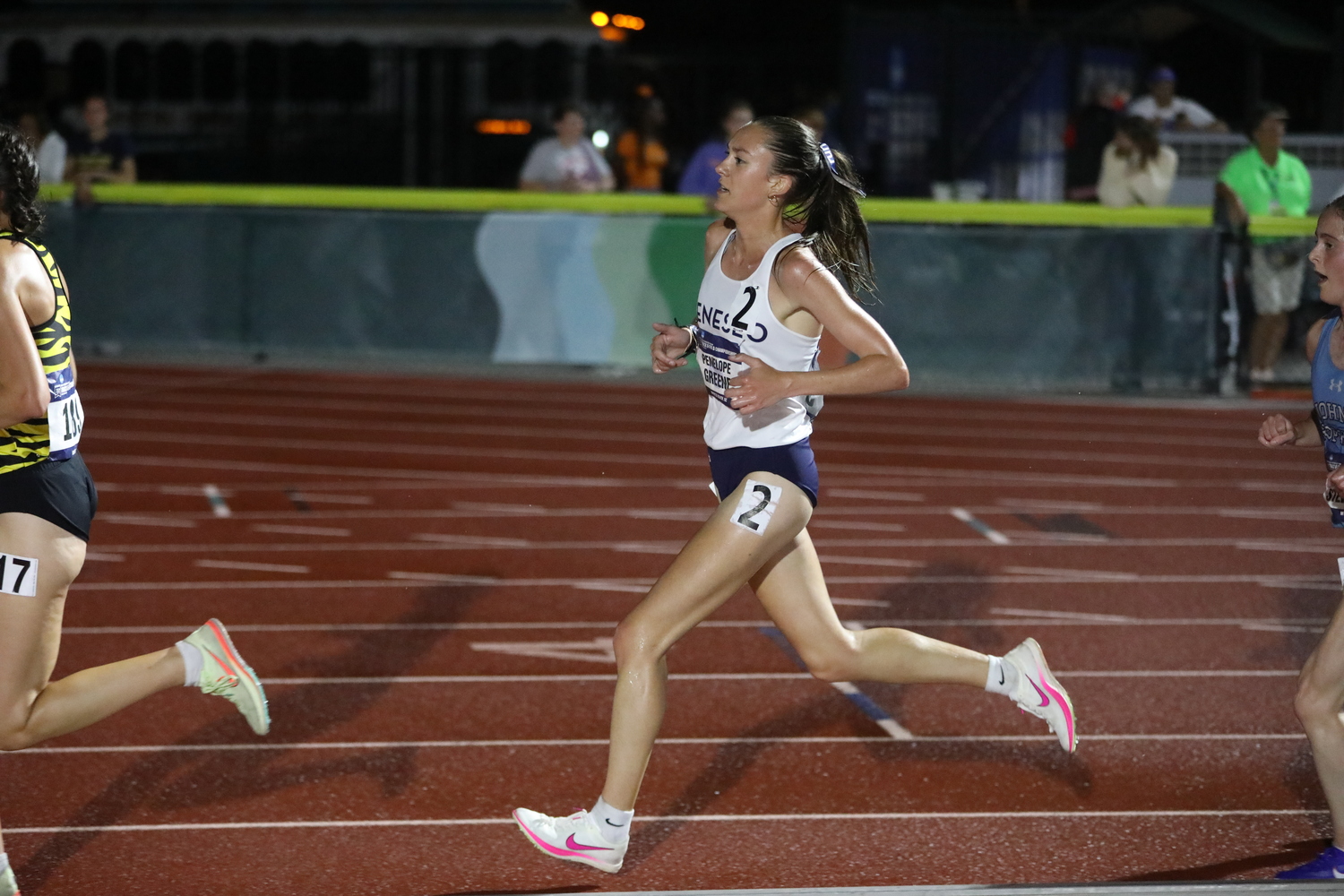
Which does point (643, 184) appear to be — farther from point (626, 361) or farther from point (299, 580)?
point (299, 580)

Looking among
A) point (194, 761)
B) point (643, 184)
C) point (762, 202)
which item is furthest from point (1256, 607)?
point (643, 184)

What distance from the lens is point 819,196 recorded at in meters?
4.28

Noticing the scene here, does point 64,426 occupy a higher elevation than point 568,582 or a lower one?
higher

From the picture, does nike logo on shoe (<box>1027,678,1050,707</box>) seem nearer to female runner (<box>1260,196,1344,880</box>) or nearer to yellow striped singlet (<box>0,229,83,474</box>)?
female runner (<box>1260,196,1344,880</box>)

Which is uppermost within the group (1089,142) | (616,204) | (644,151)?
(1089,142)

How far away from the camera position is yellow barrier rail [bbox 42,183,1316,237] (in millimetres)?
12797

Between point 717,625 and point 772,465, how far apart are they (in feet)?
8.84

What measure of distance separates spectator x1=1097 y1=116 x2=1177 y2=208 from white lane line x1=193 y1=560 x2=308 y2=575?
7.88 m

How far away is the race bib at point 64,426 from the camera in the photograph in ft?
12.6

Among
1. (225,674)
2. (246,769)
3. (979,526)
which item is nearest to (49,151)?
(979,526)

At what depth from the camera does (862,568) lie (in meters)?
7.64

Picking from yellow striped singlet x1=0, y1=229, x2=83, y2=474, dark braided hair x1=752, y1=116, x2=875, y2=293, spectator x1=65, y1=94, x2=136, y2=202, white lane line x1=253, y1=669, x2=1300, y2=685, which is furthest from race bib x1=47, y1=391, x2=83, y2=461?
spectator x1=65, y1=94, x2=136, y2=202

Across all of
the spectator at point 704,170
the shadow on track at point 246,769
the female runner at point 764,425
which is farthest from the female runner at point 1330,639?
the spectator at point 704,170

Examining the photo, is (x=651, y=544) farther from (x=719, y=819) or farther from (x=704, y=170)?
(x=704, y=170)
